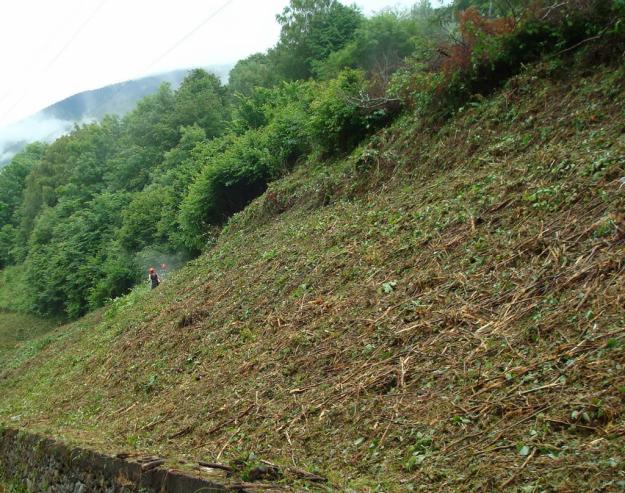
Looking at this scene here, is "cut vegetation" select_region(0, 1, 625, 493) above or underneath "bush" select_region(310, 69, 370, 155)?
underneath

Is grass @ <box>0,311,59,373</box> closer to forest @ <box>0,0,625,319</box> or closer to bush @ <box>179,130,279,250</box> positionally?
forest @ <box>0,0,625,319</box>

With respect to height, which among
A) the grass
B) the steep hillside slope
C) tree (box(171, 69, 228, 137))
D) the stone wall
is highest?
tree (box(171, 69, 228, 137))

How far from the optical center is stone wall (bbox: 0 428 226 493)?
4730mm

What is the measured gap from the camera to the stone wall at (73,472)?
473cm

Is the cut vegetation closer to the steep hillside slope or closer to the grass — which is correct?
the steep hillside slope

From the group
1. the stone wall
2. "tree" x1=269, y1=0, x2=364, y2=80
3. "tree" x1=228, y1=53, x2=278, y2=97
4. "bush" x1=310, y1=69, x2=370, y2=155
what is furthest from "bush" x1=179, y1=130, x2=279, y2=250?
"tree" x1=228, y1=53, x2=278, y2=97

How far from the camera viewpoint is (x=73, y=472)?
6.82 metres

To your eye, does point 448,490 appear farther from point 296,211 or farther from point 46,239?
point 46,239

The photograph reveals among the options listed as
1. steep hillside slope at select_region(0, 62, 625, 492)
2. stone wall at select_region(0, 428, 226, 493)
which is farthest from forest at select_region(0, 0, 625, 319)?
stone wall at select_region(0, 428, 226, 493)

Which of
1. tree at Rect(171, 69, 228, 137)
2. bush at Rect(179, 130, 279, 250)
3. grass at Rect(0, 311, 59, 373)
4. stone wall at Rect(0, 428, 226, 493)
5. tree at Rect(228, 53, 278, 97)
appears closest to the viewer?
stone wall at Rect(0, 428, 226, 493)

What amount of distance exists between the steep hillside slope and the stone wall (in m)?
0.30

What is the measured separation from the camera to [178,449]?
5.73 meters

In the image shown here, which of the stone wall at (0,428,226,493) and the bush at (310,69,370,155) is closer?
the stone wall at (0,428,226,493)

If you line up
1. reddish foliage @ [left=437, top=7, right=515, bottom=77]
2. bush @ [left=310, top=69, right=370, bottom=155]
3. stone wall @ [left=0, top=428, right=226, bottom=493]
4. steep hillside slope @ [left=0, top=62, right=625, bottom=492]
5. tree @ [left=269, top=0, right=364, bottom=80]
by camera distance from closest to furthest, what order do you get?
1. steep hillside slope @ [left=0, top=62, right=625, bottom=492]
2. stone wall @ [left=0, top=428, right=226, bottom=493]
3. reddish foliage @ [left=437, top=7, right=515, bottom=77]
4. bush @ [left=310, top=69, right=370, bottom=155]
5. tree @ [left=269, top=0, right=364, bottom=80]
